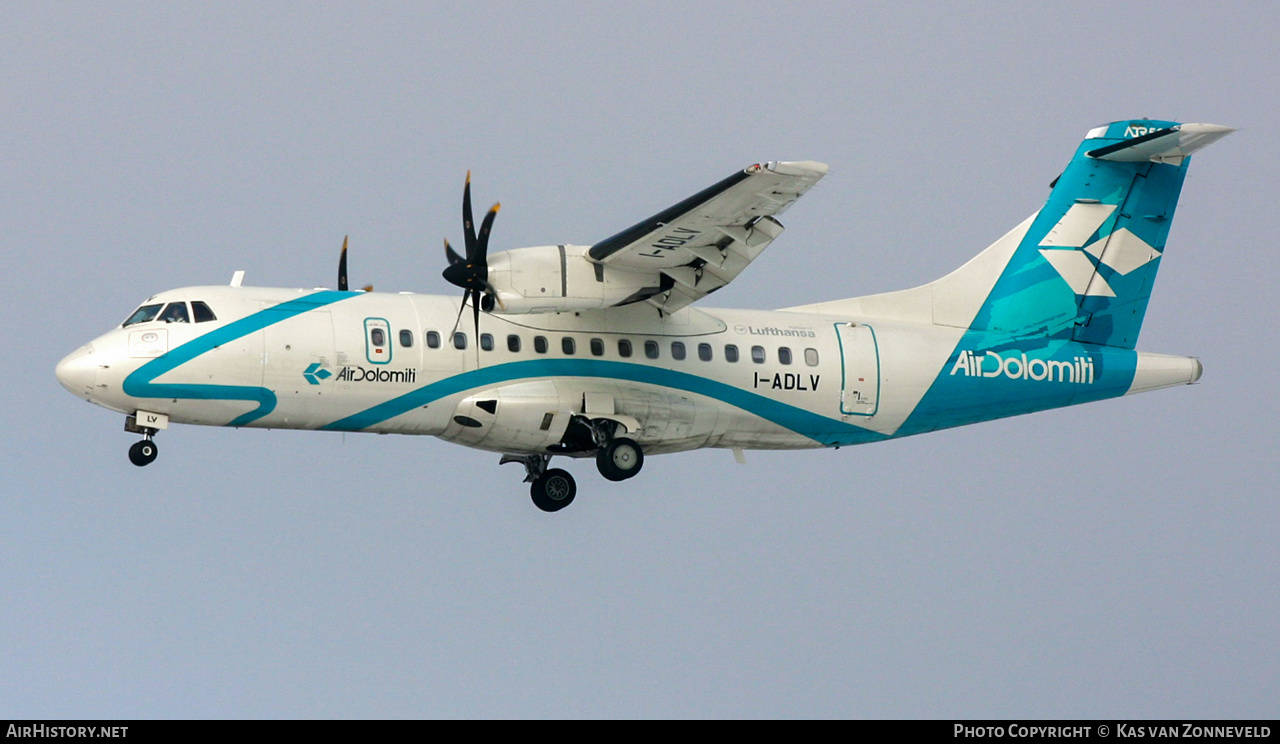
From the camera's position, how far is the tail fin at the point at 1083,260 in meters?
24.1

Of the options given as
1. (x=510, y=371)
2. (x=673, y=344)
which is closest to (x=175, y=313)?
(x=510, y=371)

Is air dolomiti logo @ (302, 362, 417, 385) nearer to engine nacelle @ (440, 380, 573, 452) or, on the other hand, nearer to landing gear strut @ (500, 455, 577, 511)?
engine nacelle @ (440, 380, 573, 452)

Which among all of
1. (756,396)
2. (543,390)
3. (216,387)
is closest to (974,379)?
(756,396)

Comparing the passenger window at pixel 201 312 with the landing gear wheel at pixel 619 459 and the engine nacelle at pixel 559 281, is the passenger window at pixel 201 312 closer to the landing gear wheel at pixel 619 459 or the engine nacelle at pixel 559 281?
the engine nacelle at pixel 559 281

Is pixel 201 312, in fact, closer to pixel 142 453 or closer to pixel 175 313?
pixel 175 313

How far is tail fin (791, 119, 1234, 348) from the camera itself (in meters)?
24.1

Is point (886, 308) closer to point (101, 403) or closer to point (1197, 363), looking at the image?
point (1197, 363)

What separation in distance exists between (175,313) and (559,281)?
197 inches

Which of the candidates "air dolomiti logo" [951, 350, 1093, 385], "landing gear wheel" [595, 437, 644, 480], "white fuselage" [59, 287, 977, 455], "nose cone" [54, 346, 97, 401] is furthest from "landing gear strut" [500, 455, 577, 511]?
"nose cone" [54, 346, 97, 401]

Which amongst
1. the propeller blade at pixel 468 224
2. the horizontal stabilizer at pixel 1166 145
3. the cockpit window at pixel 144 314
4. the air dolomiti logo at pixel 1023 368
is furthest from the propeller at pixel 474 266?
the horizontal stabilizer at pixel 1166 145

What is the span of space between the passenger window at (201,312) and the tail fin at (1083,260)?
858cm

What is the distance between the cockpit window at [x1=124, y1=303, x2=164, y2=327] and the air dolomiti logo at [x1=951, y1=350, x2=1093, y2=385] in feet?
36.7

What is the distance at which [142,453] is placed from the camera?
20.5m

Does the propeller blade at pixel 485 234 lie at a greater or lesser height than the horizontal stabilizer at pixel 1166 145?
lesser
